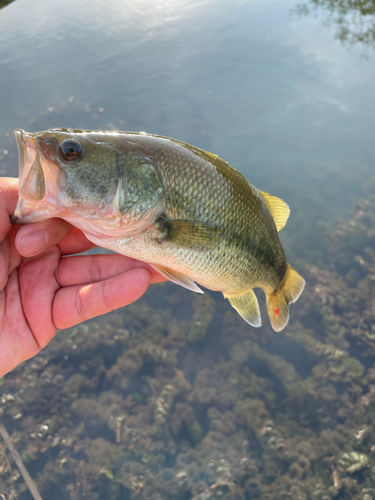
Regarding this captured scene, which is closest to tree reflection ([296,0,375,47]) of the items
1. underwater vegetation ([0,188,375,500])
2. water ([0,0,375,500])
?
water ([0,0,375,500])

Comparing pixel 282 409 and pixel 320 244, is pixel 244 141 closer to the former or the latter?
pixel 320 244

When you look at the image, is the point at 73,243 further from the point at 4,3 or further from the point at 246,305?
the point at 4,3

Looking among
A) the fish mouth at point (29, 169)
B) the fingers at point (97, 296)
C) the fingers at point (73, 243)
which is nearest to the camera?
the fish mouth at point (29, 169)

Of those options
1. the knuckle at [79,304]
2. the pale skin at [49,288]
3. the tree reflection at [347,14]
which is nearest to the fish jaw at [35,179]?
the pale skin at [49,288]

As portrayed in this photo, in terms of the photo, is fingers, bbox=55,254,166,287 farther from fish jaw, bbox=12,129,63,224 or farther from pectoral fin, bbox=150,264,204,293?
fish jaw, bbox=12,129,63,224

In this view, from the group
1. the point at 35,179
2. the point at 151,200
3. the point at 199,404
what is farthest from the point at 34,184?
the point at 199,404

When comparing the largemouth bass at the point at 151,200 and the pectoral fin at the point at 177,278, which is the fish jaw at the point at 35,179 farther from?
the pectoral fin at the point at 177,278
